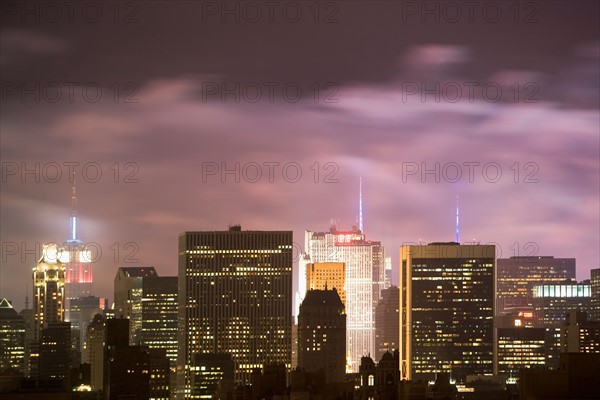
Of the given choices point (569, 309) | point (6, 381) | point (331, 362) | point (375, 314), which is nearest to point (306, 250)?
point (375, 314)

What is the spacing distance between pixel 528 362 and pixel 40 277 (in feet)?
129

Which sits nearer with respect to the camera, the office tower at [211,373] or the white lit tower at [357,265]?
the office tower at [211,373]

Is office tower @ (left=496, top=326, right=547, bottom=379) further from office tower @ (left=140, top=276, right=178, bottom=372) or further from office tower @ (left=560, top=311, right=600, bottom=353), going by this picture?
office tower @ (left=140, top=276, right=178, bottom=372)

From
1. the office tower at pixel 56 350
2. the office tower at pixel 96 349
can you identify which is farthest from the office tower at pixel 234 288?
the office tower at pixel 56 350

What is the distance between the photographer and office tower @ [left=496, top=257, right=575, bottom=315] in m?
137

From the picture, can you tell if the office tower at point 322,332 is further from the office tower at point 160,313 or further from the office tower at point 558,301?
the office tower at point 558,301

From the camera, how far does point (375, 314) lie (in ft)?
484

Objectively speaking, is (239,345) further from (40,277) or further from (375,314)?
(375,314)

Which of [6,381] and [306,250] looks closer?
[6,381]

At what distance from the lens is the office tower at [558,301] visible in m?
129

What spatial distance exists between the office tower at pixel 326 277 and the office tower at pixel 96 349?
609 inches

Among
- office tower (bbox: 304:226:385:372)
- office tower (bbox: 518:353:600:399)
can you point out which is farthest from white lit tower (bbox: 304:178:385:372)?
office tower (bbox: 518:353:600:399)

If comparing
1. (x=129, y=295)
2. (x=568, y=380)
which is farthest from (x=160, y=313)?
(x=568, y=380)

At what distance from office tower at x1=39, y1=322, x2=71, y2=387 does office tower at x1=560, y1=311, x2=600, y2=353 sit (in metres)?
27.3
